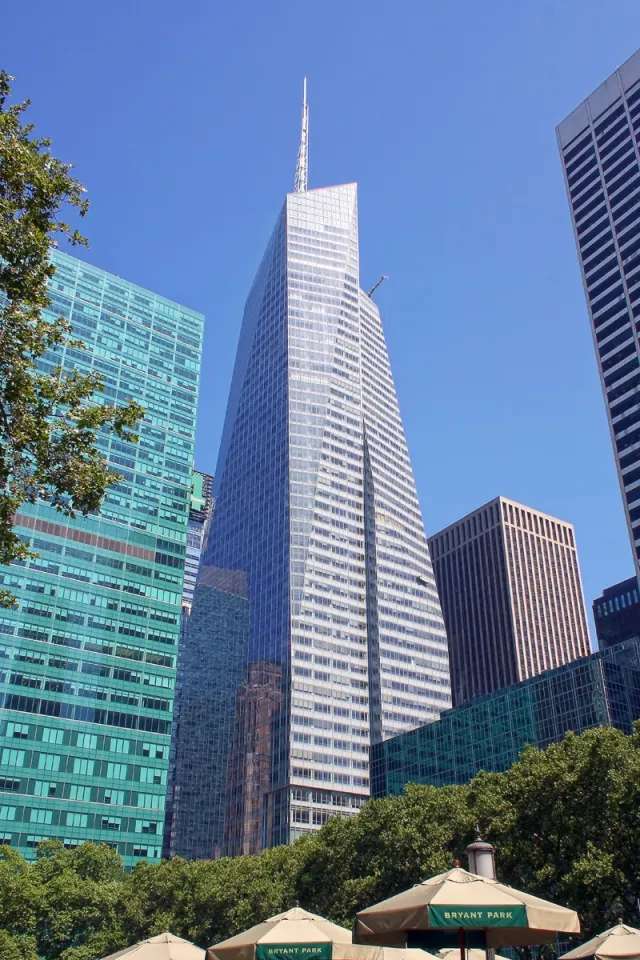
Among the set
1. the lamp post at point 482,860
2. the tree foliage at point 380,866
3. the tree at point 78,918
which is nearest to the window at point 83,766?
the tree foliage at point 380,866

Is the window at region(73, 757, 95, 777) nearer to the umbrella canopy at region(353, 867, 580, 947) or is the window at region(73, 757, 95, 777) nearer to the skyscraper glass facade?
the skyscraper glass facade

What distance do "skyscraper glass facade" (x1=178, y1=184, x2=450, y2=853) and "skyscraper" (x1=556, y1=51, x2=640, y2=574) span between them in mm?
45827

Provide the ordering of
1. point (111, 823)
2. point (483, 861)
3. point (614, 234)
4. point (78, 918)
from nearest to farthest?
point (483, 861) → point (78, 918) → point (111, 823) → point (614, 234)

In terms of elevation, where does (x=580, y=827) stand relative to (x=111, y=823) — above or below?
below

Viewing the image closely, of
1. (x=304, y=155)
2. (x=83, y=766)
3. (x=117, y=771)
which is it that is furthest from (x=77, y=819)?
(x=304, y=155)

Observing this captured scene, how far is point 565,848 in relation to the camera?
97.1 ft

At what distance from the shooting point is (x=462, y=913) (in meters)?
12.9

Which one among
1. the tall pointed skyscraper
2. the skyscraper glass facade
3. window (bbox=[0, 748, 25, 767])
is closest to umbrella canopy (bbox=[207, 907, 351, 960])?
window (bbox=[0, 748, 25, 767])

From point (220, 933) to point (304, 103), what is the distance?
590 ft

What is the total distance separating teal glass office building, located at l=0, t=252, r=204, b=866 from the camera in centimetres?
8400

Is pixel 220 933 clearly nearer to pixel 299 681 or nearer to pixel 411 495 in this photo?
pixel 299 681

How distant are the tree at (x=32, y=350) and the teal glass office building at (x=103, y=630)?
232ft

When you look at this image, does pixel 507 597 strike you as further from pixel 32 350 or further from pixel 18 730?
pixel 32 350

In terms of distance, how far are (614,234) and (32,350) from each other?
122 metres
